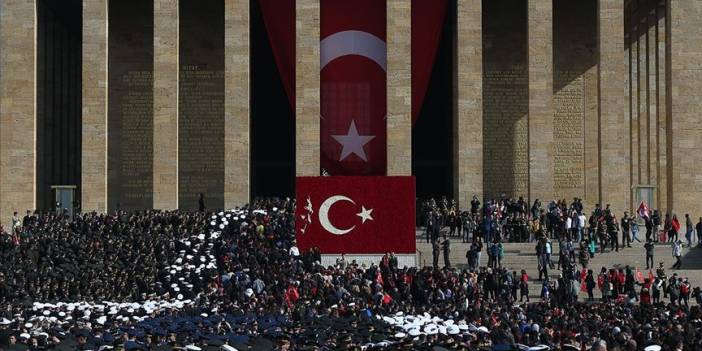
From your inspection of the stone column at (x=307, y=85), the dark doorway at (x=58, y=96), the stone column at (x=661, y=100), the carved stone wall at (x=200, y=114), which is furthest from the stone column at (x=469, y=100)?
the dark doorway at (x=58, y=96)

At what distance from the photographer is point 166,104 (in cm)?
5900

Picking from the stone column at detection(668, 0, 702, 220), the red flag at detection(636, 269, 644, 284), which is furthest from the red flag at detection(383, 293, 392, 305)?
the stone column at detection(668, 0, 702, 220)

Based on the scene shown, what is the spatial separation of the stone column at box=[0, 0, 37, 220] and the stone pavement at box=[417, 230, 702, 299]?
1807 centimetres

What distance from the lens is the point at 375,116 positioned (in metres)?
58.3

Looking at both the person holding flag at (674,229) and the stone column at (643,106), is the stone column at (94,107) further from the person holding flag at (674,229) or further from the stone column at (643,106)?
the stone column at (643,106)

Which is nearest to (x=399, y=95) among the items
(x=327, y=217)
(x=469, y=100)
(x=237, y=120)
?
(x=469, y=100)

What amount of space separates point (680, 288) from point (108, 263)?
696 inches

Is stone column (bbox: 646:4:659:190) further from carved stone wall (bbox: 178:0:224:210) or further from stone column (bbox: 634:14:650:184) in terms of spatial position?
carved stone wall (bbox: 178:0:224:210)

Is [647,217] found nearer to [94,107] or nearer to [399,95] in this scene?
[399,95]

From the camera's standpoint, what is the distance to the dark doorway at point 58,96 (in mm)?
63062

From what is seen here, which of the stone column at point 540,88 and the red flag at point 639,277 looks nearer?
the red flag at point 639,277

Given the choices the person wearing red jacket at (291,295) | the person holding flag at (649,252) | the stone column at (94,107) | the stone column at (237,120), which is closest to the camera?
the person wearing red jacket at (291,295)

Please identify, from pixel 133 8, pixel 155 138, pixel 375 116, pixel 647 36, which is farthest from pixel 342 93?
pixel 647 36

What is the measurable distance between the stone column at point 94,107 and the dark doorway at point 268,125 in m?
8.23
